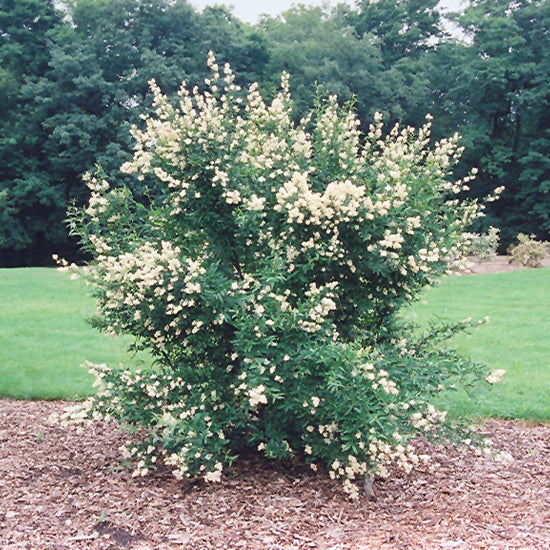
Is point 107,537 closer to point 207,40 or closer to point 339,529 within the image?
point 339,529

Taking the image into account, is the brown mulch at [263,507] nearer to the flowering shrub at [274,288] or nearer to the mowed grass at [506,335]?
the flowering shrub at [274,288]

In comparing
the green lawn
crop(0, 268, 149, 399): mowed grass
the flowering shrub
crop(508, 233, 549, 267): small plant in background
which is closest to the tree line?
crop(508, 233, 549, 267): small plant in background

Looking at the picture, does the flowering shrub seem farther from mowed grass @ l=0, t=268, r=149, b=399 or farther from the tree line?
the tree line

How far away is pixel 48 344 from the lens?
10.0 metres

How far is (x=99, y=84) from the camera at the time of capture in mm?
27594

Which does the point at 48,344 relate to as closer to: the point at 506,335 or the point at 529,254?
the point at 506,335

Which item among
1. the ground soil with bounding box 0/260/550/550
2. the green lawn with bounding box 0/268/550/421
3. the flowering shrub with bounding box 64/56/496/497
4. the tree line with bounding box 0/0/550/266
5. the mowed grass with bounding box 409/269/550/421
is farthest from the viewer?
the tree line with bounding box 0/0/550/266

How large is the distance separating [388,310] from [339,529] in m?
1.75

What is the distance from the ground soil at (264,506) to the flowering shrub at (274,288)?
0.85ft

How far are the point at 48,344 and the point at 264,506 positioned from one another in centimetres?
645

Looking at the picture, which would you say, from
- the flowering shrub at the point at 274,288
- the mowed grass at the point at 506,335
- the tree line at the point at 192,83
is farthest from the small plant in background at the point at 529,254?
the flowering shrub at the point at 274,288

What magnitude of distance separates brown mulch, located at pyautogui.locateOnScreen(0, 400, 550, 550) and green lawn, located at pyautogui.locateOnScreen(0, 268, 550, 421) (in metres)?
0.80

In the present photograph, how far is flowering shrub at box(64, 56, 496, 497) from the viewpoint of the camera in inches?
172

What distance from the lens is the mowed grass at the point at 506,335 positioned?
7.15 metres
